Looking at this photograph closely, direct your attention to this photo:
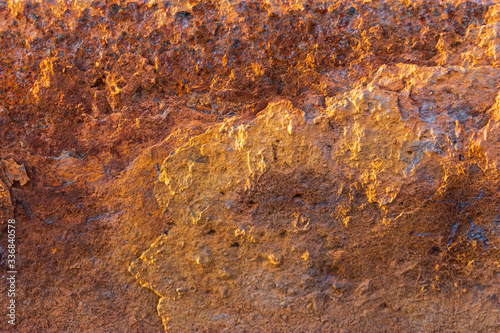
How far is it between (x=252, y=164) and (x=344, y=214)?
0.42m

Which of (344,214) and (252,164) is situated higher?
(252,164)

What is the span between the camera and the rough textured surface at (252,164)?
1.61 metres

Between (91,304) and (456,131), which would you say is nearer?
(456,131)

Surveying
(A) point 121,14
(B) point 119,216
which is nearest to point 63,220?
(B) point 119,216

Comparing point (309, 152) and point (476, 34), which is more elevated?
point (476, 34)

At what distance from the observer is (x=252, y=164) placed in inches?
65.3

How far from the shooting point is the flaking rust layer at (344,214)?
160 centimetres

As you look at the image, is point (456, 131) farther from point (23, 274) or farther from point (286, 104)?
point (23, 274)

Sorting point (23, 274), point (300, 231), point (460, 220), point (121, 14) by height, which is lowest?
point (460, 220)

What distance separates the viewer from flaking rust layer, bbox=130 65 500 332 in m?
1.60

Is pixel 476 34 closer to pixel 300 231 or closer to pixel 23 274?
pixel 300 231

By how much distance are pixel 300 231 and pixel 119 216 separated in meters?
0.77

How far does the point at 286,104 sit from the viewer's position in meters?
1.68

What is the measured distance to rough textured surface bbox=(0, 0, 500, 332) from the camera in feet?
5.29
